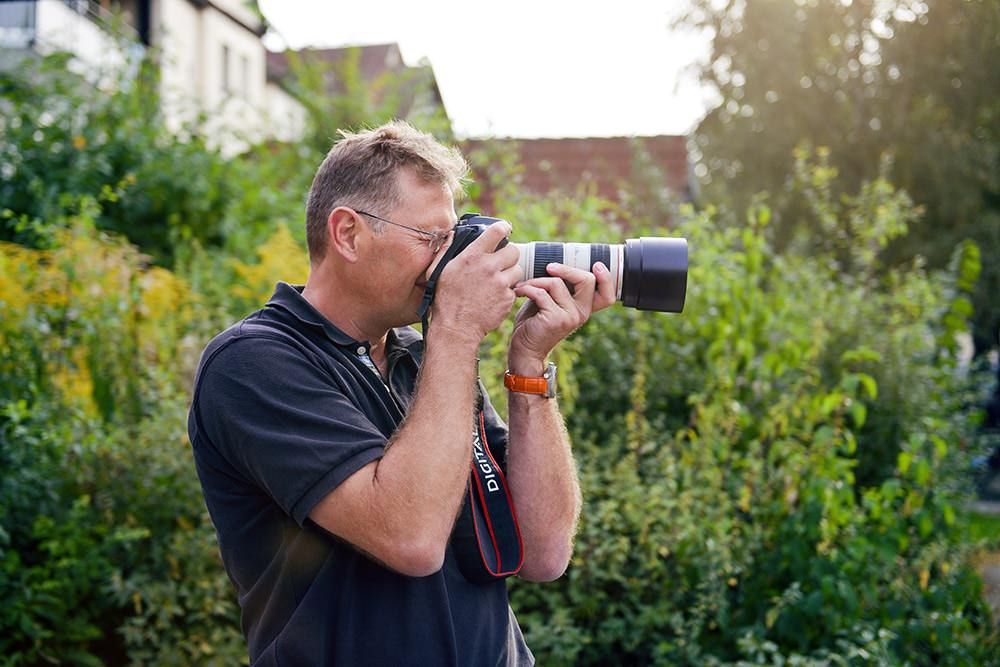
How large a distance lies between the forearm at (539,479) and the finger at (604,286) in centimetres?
18

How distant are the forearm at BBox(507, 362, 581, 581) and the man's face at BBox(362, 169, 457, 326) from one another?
297 mm

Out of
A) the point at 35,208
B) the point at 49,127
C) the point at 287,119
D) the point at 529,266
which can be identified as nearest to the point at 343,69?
the point at 287,119

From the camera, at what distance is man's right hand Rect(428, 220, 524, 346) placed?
1651 millimetres

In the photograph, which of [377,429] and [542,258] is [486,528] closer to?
[377,429]

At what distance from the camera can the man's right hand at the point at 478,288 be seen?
1651mm

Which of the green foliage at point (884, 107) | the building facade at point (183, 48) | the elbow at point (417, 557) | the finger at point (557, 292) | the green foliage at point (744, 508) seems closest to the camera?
the elbow at point (417, 557)

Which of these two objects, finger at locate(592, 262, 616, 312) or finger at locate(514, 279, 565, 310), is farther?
finger at locate(592, 262, 616, 312)

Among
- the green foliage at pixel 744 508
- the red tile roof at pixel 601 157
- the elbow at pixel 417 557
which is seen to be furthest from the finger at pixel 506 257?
the red tile roof at pixel 601 157

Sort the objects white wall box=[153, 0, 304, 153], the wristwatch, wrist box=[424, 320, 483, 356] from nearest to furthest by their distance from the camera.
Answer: wrist box=[424, 320, 483, 356], the wristwatch, white wall box=[153, 0, 304, 153]

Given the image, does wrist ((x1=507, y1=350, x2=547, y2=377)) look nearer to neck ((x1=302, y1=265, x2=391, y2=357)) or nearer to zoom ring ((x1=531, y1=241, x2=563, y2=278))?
zoom ring ((x1=531, y1=241, x2=563, y2=278))

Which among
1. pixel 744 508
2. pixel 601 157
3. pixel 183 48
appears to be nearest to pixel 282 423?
pixel 744 508

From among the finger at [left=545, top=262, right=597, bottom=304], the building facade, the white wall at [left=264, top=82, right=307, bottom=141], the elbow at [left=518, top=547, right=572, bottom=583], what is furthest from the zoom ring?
the white wall at [left=264, top=82, right=307, bottom=141]

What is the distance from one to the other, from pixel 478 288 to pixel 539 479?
1.49ft

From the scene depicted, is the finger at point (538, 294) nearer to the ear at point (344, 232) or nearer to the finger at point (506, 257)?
the finger at point (506, 257)
